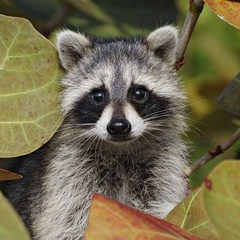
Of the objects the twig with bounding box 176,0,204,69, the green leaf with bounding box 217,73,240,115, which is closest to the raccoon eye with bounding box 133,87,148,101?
the twig with bounding box 176,0,204,69

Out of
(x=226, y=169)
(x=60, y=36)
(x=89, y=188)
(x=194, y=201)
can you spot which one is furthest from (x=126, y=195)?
(x=226, y=169)

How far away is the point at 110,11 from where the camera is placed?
14.6 ft

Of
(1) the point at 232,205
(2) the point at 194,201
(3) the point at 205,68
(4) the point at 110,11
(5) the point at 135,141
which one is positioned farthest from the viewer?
(3) the point at 205,68

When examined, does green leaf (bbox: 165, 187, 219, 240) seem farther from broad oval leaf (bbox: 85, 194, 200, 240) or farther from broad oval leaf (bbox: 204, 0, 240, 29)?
broad oval leaf (bbox: 204, 0, 240, 29)

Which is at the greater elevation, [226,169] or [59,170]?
[226,169]

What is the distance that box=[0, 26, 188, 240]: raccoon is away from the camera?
3932 millimetres

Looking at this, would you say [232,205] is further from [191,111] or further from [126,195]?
[191,111]

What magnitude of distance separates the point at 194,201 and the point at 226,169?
1.73ft

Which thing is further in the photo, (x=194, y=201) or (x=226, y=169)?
(x=194, y=201)

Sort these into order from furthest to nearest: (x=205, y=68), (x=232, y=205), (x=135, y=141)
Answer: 1. (x=205, y=68)
2. (x=135, y=141)
3. (x=232, y=205)

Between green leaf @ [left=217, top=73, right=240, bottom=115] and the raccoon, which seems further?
the raccoon

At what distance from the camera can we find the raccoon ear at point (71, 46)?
13.6 feet

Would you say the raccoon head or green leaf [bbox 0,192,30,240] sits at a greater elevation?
green leaf [bbox 0,192,30,240]

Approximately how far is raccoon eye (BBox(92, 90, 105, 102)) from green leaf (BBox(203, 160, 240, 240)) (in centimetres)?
216
